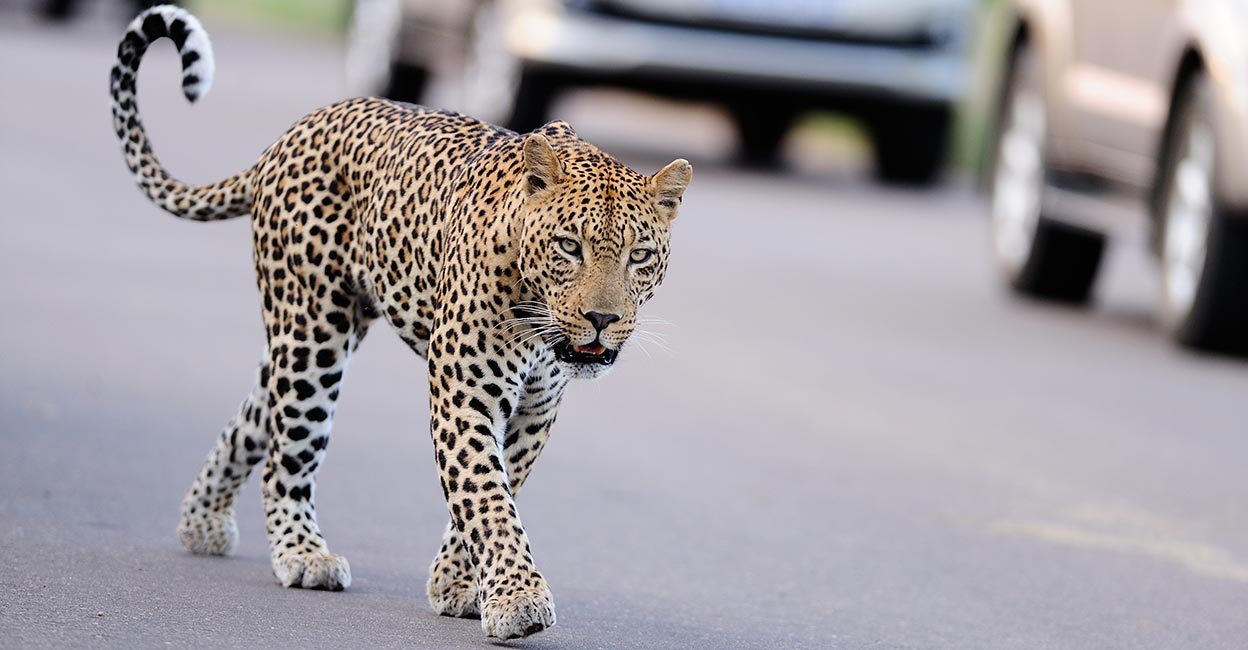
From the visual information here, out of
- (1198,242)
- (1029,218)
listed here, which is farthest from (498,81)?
(1198,242)

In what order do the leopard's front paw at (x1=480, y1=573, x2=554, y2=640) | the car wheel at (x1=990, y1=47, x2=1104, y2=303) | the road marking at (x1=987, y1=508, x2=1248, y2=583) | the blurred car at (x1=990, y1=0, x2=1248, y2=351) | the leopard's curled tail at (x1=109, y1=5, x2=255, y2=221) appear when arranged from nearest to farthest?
the leopard's front paw at (x1=480, y1=573, x2=554, y2=640) < the leopard's curled tail at (x1=109, y1=5, x2=255, y2=221) < the road marking at (x1=987, y1=508, x2=1248, y2=583) < the blurred car at (x1=990, y1=0, x2=1248, y2=351) < the car wheel at (x1=990, y1=47, x2=1104, y2=303)

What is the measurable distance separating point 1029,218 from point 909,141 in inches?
213

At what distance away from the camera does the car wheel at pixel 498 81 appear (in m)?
17.4

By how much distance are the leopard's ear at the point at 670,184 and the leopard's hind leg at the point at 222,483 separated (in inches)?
53.3

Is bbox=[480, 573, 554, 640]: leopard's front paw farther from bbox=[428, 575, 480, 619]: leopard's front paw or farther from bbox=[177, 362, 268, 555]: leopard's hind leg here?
bbox=[177, 362, 268, 555]: leopard's hind leg

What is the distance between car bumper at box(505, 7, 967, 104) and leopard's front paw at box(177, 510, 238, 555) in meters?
10.9

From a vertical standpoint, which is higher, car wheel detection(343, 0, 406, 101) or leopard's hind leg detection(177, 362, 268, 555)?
leopard's hind leg detection(177, 362, 268, 555)

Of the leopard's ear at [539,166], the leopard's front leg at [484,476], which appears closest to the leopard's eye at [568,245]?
the leopard's ear at [539,166]

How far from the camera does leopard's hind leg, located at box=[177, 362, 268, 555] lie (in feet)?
21.1

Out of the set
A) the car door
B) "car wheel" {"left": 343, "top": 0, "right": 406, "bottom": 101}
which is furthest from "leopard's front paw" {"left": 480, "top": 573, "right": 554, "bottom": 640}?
"car wheel" {"left": 343, "top": 0, "right": 406, "bottom": 101}

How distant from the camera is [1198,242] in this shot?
1180 centimetres

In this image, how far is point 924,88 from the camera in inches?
707

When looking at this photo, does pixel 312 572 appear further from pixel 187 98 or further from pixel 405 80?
pixel 405 80

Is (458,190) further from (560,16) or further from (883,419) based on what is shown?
(560,16)
